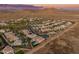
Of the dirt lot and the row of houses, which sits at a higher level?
the row of houses

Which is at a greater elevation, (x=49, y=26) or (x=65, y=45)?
(x=49, y=26)

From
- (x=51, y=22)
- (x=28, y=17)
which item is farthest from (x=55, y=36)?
(x=28, y=17)

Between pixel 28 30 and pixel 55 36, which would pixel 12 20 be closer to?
pixel 28 30

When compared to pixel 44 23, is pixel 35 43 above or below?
below

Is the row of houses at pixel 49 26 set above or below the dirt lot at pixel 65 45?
above
